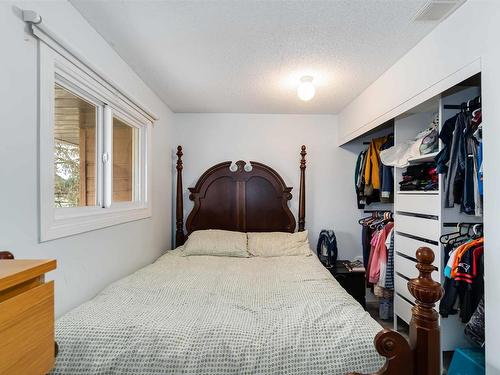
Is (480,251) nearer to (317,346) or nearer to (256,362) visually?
(317,346)

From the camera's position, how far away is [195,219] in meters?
3.30

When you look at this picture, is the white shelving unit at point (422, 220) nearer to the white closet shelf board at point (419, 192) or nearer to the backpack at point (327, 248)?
the white closet shelf board at point (419, 192)

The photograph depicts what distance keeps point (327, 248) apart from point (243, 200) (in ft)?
3.68

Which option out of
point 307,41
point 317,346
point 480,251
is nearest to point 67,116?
point 307,41

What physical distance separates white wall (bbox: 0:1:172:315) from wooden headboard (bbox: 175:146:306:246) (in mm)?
1083

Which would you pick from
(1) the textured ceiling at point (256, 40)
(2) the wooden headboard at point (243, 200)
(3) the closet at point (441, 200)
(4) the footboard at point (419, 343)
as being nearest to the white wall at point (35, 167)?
(1) the textured ceiling at point (256, 40)

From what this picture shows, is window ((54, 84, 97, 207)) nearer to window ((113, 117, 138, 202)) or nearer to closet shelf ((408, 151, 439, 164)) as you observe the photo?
window ((113, 117, 138, 202))

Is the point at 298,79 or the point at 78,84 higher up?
the point at 298,79

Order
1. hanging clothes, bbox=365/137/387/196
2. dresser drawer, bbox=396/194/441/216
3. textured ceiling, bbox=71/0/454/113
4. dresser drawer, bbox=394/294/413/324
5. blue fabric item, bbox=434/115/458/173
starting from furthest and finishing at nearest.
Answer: hanging clothes, bbox=365/137/387/196 < dresser drawer, bbox=394/294/413/324 < dresser drawer, bbox=396/194/441/216 < blue fabric item, bbox=434/115/458/173 < textured ceiling, bbox=71/0/454/113

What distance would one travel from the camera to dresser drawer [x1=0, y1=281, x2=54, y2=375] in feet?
1.69

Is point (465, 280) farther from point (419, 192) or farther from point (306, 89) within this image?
point (306, 89)

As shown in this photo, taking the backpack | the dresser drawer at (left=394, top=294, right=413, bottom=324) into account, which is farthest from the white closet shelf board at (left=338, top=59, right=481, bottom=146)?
the dresser drawer at (left=394, top=294, right=413, bottom=324)

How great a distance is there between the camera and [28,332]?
57 cm

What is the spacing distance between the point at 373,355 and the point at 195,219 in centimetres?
248
